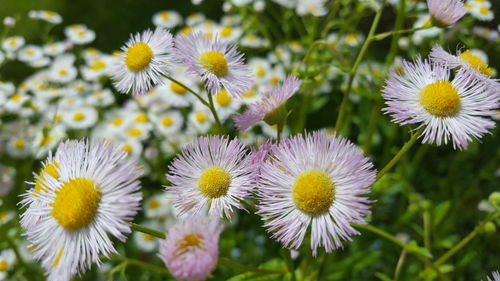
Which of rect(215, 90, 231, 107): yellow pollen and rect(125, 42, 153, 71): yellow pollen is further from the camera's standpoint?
rect(215, 90, 231, 107): yellow pollen

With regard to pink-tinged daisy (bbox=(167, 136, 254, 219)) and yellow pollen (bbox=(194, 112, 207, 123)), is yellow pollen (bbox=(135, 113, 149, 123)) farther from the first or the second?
pink-tinged daisy (bbox=(167, 136, 254, 219))

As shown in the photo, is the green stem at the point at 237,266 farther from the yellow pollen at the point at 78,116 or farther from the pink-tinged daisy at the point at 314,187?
the yellow pollen at the point at 78,116

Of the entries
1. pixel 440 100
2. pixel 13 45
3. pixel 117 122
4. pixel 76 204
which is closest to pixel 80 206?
pixel 76 204

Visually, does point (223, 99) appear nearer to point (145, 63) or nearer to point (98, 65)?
point (145, 63)

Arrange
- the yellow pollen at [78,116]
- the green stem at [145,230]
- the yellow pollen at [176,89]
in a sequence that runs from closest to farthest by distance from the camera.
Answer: the green stem at [145,230] → the yellow pollen at [176,89] → the yellow pollen at [78,116]

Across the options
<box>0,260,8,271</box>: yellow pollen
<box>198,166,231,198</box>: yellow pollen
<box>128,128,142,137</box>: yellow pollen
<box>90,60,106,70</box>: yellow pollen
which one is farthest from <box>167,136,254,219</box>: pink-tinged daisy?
<box>90,60,106,70</box>: yellow pollen

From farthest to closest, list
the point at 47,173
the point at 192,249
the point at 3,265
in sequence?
the point at 3,265 < the point at 47,173 < the point at 192,249

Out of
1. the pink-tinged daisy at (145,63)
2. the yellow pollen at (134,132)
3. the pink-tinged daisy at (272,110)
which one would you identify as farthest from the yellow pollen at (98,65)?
the pink-tinged daisy at (272,110)

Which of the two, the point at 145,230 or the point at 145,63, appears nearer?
the point at 145,230
